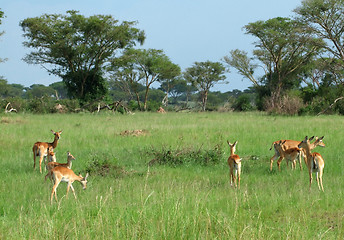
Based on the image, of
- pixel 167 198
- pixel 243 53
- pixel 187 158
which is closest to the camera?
pixel 167 198

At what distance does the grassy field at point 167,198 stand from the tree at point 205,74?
47.1 meters

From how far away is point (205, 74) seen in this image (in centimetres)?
6134

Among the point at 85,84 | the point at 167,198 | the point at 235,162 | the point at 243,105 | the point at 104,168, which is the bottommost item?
the point at 104,168

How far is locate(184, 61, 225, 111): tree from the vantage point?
201 ft

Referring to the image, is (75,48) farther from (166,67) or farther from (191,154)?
(191,154)

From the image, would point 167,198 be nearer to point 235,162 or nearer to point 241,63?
point 235,162

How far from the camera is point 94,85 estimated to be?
42.0 meters

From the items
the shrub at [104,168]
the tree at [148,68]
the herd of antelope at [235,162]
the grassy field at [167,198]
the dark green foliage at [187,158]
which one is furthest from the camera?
the tree at [148,68]

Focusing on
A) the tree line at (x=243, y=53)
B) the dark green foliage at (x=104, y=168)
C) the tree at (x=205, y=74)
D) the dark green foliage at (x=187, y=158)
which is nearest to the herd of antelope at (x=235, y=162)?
the dark green foliage at (x=104, y=168)

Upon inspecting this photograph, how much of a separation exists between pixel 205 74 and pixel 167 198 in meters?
56.8

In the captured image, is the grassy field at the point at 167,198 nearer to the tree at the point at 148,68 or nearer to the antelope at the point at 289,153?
the antelope at the point at 289,153

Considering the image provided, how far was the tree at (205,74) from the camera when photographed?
201 feet

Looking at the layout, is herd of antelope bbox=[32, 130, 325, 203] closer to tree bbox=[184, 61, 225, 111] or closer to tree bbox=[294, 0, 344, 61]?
tree bbox=[294, 0, 344, 61]

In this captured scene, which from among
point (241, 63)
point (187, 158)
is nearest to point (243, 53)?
point (241, 63)
